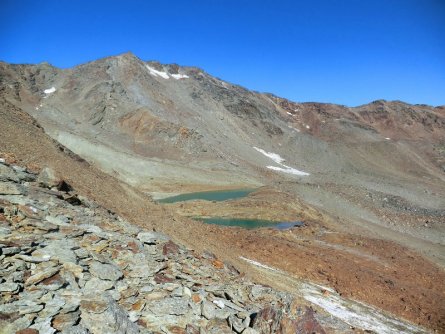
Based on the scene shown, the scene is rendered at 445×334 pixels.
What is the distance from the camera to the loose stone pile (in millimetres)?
6980

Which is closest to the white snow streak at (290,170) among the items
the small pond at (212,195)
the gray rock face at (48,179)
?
the small pond at (212,195)

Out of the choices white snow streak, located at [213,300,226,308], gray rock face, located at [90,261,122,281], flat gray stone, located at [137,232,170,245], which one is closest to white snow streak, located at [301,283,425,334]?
white snow streak, located at [213,300,226,308]

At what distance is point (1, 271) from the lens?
7.35 metres

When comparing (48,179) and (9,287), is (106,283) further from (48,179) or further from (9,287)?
(48,179)

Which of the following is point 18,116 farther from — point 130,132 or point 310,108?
point 310,108

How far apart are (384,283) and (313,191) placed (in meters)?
34.5

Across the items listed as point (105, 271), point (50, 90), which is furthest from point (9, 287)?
point (50, 90)

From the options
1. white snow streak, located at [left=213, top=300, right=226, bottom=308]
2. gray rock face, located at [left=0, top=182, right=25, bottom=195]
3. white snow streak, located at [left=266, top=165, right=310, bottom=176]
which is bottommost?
white snow streak, located at [left=266, top=165, right=310, bottom=176]

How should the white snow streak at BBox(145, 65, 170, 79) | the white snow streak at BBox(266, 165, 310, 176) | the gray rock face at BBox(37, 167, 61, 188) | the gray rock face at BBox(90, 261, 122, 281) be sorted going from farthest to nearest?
the white snow streak at BBox(145, 65, 170, 79) < the white snow streak at BBox(266, 165, 310, 176) < the gray rock face at BBox(37, 167, 61, 188) < the gray rock face at BBox(90, 261, 122, 281)

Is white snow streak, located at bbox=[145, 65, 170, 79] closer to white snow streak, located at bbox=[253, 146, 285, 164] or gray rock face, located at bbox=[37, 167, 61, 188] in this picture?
white snow streak, located at bbox=[253, 146, 285, 164]

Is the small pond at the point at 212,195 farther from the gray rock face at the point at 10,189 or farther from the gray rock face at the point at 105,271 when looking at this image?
the gray rock face at the point at 105,271

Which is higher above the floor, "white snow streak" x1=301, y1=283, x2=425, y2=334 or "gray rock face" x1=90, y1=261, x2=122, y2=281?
"gray rock face" x1=90, y1=261, x2=122, y2=281

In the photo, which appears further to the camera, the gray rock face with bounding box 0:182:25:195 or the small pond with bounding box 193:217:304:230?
the small pond with bounding box 193:217:304:230

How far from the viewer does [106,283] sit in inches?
320
